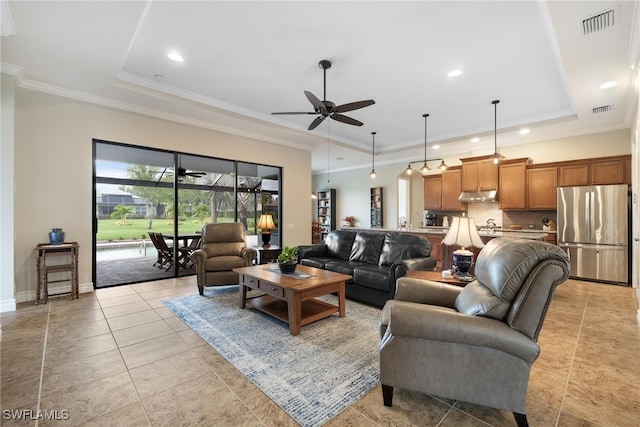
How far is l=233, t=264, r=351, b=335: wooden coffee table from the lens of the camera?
2.85 m

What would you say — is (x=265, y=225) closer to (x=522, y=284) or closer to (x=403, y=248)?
(x=403, y=248)

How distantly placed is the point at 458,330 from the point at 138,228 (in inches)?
237

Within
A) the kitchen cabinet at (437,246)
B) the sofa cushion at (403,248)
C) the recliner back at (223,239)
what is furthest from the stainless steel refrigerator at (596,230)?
the recliner back at (223,239)

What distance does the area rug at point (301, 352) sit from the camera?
6.15 feet

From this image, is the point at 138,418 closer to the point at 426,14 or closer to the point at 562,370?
the point at 562,370

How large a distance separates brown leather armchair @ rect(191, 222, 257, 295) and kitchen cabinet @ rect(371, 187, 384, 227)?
552 centimetres

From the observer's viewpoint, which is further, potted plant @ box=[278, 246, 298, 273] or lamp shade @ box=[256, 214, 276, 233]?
lamp shade @ box=[256, 214, 276, 233]

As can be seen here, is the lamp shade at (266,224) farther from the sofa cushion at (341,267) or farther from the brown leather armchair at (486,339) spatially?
the brown leather armchair at (486,339)

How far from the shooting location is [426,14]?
2.64 meters

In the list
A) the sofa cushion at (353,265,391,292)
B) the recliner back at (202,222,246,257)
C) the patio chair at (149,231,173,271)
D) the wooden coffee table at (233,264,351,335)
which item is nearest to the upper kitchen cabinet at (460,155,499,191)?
the sofa cushion at (353,265,391,292)

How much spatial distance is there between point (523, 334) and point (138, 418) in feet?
7.46

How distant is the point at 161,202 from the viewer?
5.49m

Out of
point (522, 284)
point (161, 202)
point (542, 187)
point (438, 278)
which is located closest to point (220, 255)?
point (161, 202)

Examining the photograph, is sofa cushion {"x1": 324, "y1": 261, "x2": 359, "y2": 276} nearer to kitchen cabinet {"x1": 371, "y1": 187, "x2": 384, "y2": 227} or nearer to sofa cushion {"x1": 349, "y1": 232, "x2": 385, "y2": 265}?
sofa cushion {"x1": 349, "y1": 232, "x2": 385, "y2": 265}
